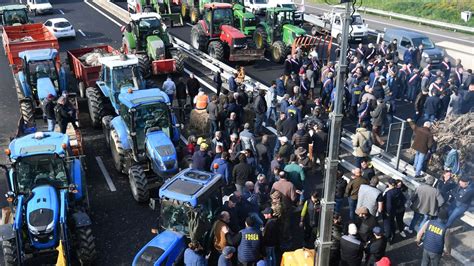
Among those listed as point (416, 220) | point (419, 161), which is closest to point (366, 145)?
point (419, 161)

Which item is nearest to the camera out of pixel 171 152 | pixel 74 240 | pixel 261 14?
pixel 74 240

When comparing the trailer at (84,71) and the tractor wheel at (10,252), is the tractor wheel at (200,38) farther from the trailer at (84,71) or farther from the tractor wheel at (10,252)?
the tractor wheel at (10,252)

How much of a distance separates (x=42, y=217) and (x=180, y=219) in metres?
2.62

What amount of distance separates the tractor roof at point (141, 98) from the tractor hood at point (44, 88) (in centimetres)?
464

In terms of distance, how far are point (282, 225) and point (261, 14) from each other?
87.2 feet

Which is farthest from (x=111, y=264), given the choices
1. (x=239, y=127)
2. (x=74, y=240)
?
(x=239, y=127)

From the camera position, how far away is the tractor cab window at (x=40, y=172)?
9.98 metres

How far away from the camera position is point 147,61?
20953 millimetres

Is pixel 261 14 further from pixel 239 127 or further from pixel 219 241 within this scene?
pixel 219 241

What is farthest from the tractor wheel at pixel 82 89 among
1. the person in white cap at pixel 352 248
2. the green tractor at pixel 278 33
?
the person in white cap at pixel 352 248

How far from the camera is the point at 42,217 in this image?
30.8 ft

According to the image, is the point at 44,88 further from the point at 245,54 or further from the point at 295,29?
the point at 295,29

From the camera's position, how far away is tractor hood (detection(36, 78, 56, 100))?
16406 millimetres

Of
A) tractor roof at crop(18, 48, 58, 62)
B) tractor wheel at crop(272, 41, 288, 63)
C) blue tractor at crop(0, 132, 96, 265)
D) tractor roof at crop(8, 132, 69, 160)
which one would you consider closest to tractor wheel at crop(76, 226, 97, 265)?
blue tractor at crop(0, 132, 96, 265)
